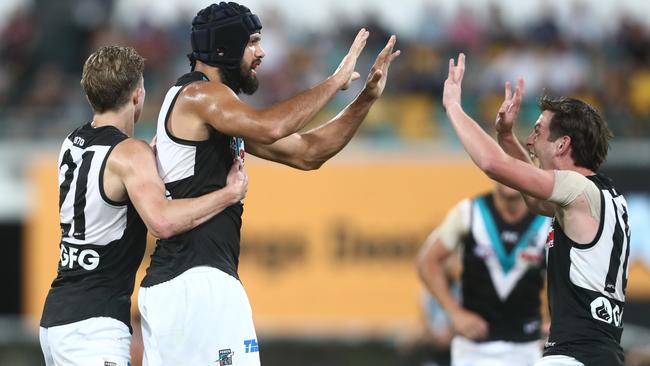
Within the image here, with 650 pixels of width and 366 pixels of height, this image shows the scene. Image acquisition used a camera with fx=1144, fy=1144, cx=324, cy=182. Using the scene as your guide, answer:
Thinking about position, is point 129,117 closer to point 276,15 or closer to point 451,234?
point 451,234

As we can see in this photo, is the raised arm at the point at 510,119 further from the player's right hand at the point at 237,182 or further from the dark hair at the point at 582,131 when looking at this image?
the player's right hand at the point at 237,182

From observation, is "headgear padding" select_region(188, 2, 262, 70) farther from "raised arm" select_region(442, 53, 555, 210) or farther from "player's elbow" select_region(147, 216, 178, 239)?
"raised arm" select_region(442, 53, 555, 210)

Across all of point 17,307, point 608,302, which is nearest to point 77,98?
point 17,307

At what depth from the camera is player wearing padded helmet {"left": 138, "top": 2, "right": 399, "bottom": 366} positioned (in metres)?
6.37

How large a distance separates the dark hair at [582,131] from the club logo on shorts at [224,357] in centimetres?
225

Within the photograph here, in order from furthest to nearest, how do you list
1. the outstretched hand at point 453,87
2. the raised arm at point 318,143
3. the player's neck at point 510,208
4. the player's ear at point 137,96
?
1. the player's neck at point 510,208
2. the raised arm at point 318,143
3. the player's ear at point 137,96
4. the outstretched hand at point 453,87

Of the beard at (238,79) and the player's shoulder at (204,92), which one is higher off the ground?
the beard at (238,79)

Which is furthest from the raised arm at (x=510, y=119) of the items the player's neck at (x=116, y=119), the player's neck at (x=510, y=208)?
the player's neck at (x=116, y=119)

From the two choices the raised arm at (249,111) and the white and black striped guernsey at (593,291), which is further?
the white and black striped guernsey at (593,291)

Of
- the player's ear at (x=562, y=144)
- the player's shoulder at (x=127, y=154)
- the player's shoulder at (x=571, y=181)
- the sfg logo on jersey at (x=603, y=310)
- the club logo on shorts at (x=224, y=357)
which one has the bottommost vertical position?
the club logo on shorts at (x=224, y=357)

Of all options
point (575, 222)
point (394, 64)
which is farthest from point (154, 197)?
point (394, 64)

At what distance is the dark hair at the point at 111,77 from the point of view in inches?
259

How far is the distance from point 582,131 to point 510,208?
2.75 meters

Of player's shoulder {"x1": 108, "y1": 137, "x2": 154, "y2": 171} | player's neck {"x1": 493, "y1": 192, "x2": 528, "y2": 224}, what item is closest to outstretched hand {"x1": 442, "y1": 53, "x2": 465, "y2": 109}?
player's shoulder {"x1": 108, "y1": 137, "x2": 154, "y2": 171}
